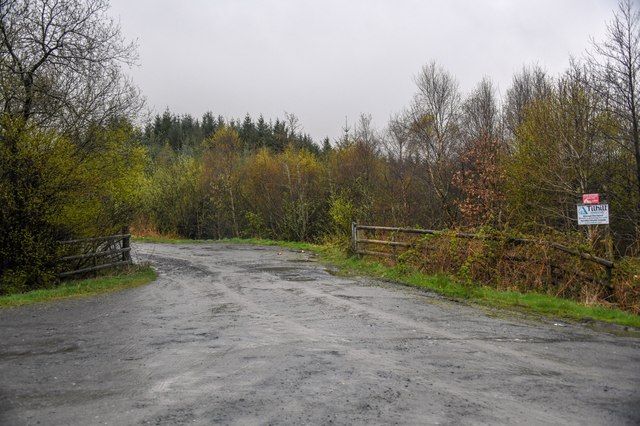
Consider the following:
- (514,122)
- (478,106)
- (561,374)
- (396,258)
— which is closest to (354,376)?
(561,374)

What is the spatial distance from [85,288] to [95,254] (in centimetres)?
256

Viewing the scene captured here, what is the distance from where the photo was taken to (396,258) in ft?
56.0

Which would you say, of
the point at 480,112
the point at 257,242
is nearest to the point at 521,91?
the point at 480,112

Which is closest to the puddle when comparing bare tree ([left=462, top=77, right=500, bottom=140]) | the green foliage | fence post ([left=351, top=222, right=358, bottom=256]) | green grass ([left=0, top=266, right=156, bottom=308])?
fence post ([left=351, top=222, right=358, bottom=256])

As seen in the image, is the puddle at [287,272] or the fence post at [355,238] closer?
the puddle at [287,272]

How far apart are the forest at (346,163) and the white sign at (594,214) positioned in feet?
3.46

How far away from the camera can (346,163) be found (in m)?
34.1

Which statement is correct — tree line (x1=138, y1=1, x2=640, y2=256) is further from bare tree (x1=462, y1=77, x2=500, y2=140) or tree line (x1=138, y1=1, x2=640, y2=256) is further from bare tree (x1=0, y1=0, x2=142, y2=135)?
bare tree (x1=0, y1=0, x2=142, y2=135)

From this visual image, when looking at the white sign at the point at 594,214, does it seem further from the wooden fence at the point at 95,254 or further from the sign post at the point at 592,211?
the wooden fence at the point at 95,254

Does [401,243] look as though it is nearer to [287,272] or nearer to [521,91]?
[287,272]

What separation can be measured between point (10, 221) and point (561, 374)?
536 inches

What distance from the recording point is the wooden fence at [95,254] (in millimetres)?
15547

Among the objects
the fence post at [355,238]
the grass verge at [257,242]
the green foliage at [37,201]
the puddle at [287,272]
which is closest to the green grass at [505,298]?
the puddle at [287,272]

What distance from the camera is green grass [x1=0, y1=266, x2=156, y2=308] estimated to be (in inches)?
482
